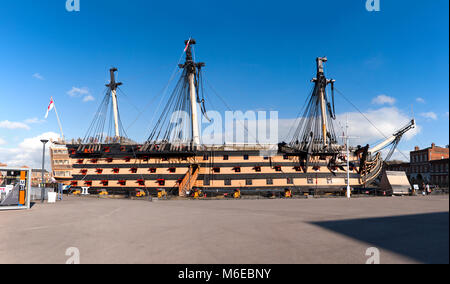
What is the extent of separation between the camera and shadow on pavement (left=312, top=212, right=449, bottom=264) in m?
5.14

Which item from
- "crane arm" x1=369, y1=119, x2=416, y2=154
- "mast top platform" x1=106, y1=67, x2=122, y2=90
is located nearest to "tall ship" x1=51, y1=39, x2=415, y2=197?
"crane arm" x1=369, y1=119, x2=416, y2=154

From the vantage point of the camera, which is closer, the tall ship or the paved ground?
the paved ground

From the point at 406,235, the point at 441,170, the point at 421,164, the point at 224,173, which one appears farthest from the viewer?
the point at 421,164

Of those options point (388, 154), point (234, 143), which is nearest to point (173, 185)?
point (234, 143)

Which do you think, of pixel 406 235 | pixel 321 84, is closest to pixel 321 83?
pixel 321 84

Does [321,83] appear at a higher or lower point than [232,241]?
higher

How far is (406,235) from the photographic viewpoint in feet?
27.1

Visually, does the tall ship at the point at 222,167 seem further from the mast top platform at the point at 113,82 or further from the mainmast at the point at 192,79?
the mast top platform at the point at 113,82

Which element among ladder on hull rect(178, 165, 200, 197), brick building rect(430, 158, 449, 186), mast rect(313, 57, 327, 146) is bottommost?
ladder on hull rect(178, 165, 200, 197)

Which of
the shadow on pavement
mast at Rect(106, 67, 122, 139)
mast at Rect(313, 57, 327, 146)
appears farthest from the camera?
mast at Rect(106, 67, 122, 139)

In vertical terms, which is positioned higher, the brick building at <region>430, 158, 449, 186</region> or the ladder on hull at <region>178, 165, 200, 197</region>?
the brick building at <region>430, 158, 449, 186</region>

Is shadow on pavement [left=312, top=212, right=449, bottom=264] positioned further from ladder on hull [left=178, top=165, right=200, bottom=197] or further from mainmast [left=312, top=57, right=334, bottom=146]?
mainmast [left=312, top=57, right=334, bottom=146]

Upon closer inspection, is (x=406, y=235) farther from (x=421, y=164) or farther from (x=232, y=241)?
(x=421, y=164)
